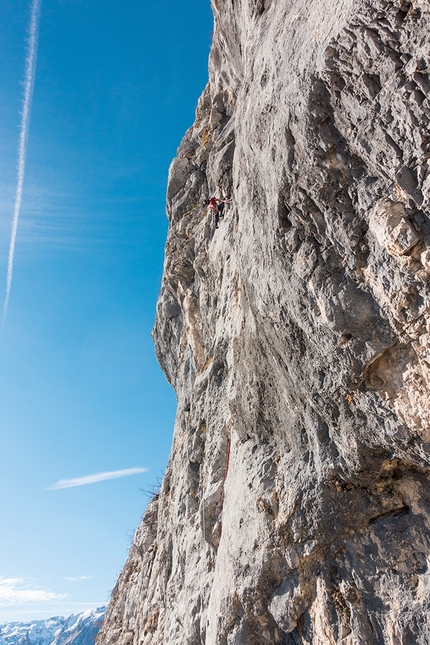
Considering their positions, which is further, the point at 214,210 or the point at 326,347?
the point at 214,210

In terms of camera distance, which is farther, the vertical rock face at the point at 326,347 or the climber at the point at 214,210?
the climber at the point at 214,210

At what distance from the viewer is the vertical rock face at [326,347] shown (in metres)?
5.60

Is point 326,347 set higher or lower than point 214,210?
lower

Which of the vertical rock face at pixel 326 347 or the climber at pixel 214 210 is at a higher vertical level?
the climber at pixel 214 210

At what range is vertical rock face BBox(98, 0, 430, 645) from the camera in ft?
18.4

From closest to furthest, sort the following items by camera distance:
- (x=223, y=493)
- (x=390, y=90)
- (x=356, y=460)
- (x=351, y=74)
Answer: (x=390, y=90) → (x=351, y=74) → (x=356, y=460) → (x=223, y=493)

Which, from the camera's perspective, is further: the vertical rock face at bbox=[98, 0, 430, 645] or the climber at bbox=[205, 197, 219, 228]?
the climber at bbox=[205, 197, 219, 228]

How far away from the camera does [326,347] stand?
6879 millimetres

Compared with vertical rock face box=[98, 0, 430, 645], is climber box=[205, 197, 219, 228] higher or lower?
higher

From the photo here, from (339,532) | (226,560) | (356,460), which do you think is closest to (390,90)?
(356,460)

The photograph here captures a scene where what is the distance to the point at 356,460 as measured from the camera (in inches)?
272

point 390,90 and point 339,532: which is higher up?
point 390,90

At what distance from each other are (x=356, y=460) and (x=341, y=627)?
7.39 ft

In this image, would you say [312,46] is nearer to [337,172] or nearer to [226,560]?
[337,172]
